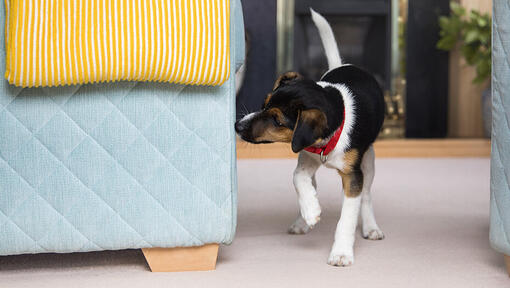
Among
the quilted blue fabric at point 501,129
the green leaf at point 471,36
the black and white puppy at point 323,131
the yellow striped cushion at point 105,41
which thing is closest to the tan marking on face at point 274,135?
the black and white puppy at point 323,131

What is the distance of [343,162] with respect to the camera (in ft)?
5.29

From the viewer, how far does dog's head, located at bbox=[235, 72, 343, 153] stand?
147cm

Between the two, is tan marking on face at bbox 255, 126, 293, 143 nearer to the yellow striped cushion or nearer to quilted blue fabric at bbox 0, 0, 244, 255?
quilted blue fabric at bbox 0, 0, 244, 255

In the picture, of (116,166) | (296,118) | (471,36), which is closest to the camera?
(116,166)

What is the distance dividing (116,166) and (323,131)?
51 centimetres

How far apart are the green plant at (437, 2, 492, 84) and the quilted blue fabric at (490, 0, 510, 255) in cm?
294

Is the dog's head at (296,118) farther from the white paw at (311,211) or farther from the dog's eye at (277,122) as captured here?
the white paw at (311,211)

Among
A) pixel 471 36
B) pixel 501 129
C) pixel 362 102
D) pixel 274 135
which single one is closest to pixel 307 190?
pixel 274 135

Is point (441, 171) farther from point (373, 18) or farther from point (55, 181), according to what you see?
point (55, 181)

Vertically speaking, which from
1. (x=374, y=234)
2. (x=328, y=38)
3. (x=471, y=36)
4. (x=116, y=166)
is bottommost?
(x=374, y=234)

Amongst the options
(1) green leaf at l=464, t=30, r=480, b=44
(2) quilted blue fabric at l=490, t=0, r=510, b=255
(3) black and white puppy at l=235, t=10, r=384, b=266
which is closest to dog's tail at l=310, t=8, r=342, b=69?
(3) black and white puppy at l=235, t=10, r=384, b=266

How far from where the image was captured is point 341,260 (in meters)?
1.56

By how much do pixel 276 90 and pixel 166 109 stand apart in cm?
32

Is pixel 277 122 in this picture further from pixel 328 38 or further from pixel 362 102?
pixel 328 38
